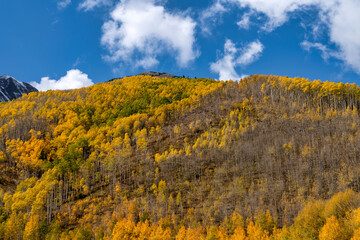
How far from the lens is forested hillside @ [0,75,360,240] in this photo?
8850cm

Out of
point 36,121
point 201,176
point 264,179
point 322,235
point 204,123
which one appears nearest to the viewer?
point 322,235

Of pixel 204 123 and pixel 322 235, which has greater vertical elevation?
pixel 204 123

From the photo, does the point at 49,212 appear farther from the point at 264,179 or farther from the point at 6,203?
the point at 264,179

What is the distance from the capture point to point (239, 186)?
10969 centimetres

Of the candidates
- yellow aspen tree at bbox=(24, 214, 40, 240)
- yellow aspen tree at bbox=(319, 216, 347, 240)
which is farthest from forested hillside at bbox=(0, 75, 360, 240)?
yellow aspen tree at bbox=(24, 214, 40, 240)

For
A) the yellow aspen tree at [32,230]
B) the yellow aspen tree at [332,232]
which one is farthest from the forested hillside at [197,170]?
the yellow aspen tree at [32,230]

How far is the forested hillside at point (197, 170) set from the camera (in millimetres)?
88500

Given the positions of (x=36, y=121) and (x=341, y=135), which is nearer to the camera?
(x=341, y=135)

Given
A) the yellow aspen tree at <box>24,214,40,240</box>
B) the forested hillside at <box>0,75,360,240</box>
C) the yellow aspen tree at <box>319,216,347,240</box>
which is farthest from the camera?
the yellow aspen tree at <box>24,214,40,240</box>

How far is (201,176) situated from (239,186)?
1832 cm

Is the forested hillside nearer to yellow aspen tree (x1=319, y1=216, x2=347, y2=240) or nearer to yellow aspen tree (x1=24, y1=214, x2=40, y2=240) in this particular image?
yellow aspen tree (x1=319, y1=216, x2=347, y2=240)

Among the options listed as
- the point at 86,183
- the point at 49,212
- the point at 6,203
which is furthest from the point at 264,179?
the point at 6,203

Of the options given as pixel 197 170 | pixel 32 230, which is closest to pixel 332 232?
pixel 197 170

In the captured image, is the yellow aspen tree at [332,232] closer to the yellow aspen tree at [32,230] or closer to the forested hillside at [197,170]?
the forested hillside at [197,170]
